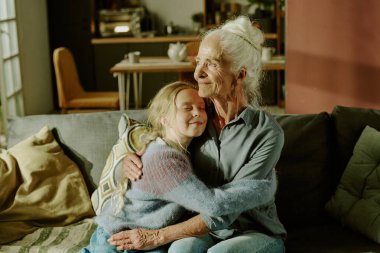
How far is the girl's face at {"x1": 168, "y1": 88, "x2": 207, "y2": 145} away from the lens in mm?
1806

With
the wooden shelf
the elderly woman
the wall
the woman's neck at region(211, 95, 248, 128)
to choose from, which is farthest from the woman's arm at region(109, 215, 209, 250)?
the wooden shelf

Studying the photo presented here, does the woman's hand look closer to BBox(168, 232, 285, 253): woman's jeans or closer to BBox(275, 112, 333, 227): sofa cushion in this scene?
BBox(168, 232, 285, 253): woman's jeans

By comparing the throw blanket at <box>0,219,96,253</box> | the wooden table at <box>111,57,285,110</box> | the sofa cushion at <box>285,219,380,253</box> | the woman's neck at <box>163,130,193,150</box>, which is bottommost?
the sofa cushion at <box>285,219,380,253</box>

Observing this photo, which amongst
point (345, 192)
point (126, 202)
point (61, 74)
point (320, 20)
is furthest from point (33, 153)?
point (61, 74)

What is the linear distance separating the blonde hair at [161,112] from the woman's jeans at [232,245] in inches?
10.8

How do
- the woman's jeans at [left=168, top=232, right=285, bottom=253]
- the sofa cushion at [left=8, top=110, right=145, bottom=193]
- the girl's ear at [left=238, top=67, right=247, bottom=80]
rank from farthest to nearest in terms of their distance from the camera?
the sofa cushion at [left=8, top=110, right=145, bottom=193], the girl's ear at [left=238, top=67, right=247, bottom=80], the woman's jeans at [left=168, top=232, right=285, bottom=253]

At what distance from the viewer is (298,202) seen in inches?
86.7

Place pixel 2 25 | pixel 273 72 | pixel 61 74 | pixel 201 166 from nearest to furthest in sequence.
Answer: pixel 201 166 → pixel 61 74 → pixel 2 25 → pixel 273 72

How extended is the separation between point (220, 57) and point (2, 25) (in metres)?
3.87

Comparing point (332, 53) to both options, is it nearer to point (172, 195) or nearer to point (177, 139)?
point (177, 139)

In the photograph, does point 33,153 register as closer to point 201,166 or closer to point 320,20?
point 201,166

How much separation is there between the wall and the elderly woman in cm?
425

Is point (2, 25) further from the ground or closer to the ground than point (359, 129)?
further from the ground

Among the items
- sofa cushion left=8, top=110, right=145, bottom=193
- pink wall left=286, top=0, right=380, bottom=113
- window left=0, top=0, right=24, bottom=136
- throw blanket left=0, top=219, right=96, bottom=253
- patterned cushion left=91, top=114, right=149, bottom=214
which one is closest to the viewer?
throw blanket left=0, top=219, right=96, bottom=253
